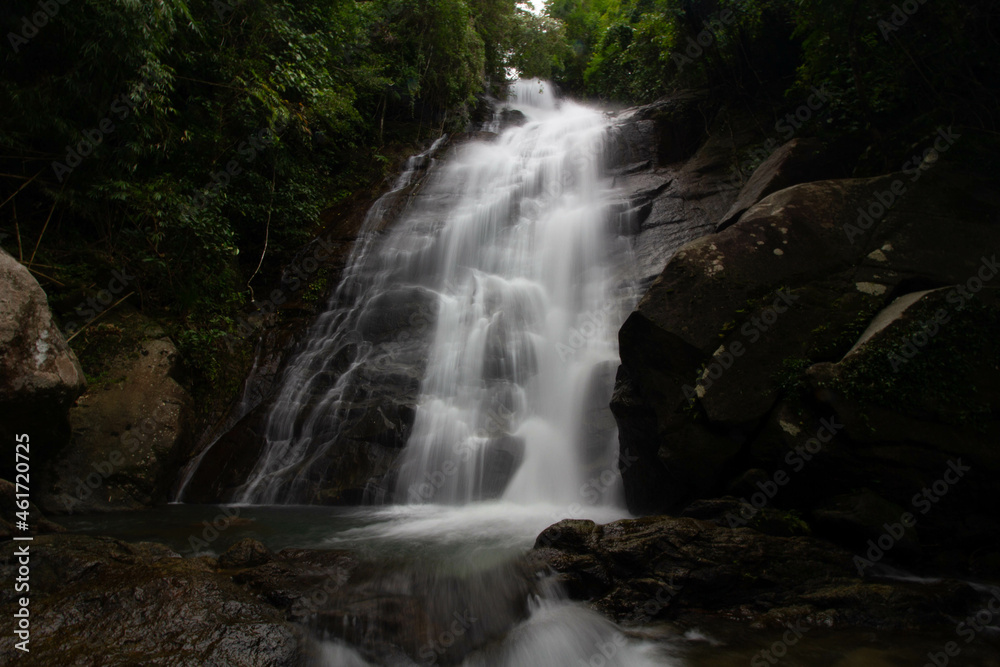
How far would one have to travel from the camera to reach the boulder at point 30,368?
5.35 meters

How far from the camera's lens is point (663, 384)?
5484 mm

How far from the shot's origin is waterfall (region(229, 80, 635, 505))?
7.43 m

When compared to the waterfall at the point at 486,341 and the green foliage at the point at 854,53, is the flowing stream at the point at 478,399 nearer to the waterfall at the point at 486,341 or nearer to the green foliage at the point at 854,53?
the waterfall at the point at 486,341

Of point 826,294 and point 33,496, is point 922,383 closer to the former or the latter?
point 826,294

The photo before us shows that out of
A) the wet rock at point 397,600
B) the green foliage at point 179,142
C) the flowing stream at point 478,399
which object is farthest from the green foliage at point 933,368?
the green foliage at point 179,142

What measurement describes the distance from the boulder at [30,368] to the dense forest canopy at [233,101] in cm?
213

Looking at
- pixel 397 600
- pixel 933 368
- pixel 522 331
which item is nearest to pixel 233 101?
pixel 522 331

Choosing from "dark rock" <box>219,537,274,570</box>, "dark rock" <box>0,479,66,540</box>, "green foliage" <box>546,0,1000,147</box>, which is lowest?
"dark rock" <box>219,537,274,570</box>

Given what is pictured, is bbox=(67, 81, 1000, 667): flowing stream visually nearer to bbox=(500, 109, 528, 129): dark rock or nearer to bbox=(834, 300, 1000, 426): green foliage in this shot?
bbox=(834, 300, 1000, 426): green foliage

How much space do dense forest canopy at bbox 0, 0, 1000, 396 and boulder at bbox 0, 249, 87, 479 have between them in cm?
213

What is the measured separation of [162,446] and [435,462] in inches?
158

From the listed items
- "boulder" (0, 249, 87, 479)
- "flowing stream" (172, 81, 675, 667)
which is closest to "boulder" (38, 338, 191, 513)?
"boulder" (0, 249, 87, 479)

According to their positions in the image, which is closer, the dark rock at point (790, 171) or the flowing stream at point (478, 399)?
the flowing stream at point (478, 399)

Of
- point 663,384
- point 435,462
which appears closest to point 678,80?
point 663,384
